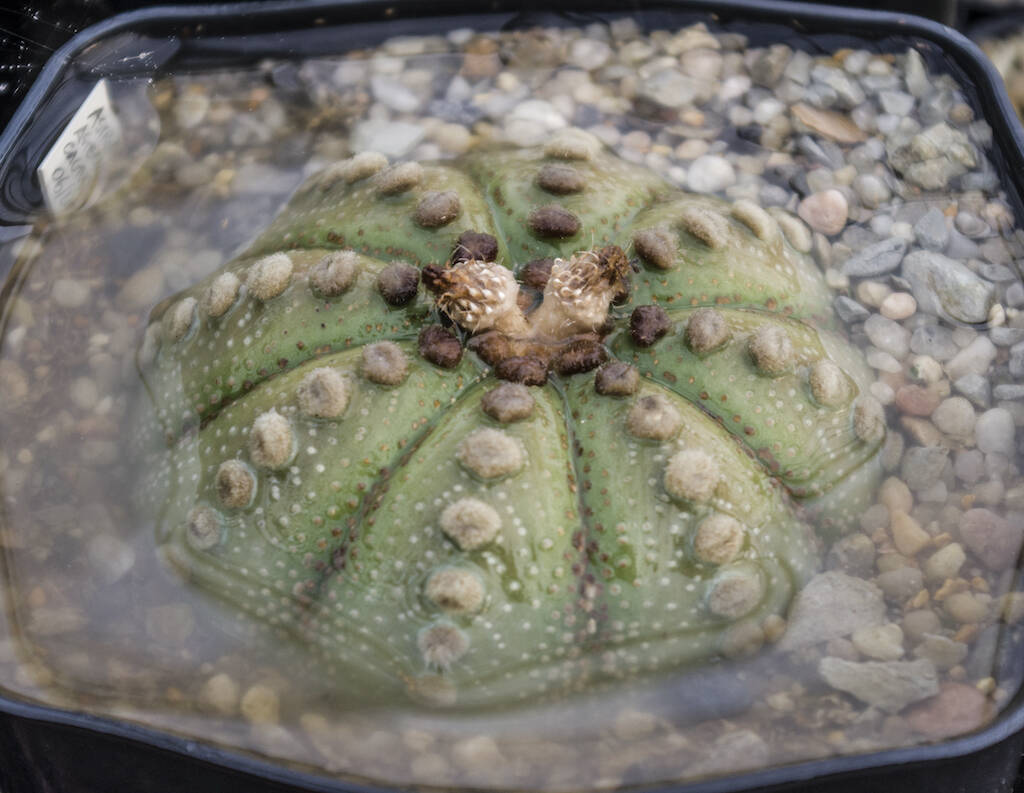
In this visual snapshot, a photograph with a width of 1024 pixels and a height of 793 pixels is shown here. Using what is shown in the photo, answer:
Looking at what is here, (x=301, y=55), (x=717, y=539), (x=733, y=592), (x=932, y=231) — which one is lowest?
(x=932, y=231)

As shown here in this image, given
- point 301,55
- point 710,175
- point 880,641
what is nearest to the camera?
point 880,641

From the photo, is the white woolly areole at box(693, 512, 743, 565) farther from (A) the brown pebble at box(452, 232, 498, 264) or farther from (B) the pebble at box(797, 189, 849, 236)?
(B) the pebble at box(797, 189, 849, 236)

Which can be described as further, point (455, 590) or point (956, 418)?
point (956, 418)

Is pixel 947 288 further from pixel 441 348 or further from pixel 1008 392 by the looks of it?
pixel 441 348

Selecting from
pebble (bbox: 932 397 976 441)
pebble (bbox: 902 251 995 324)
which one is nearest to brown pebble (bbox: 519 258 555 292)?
pebble (bbox: 932 397 976 441)

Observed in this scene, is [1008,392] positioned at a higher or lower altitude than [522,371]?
lower

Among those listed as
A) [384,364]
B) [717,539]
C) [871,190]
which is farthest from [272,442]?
[871,190]

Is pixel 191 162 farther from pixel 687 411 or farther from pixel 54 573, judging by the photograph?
pixel 687 411
